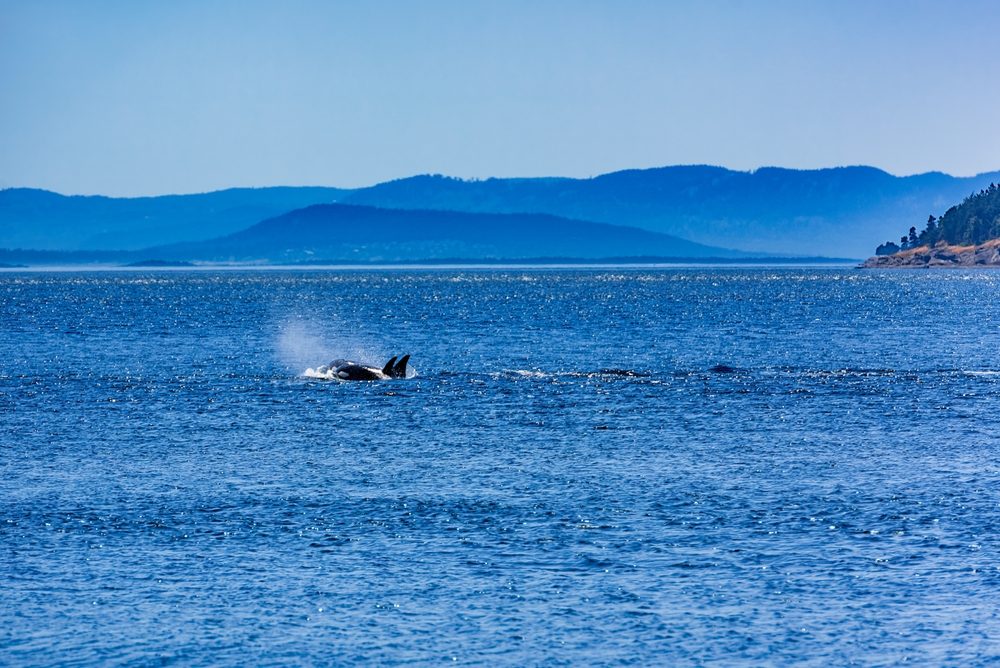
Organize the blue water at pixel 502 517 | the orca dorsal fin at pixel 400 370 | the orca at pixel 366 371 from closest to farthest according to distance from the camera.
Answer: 1. the blue water at pixel 502 517
2. the orca at pixel 366 371
3. the orca dorsal fin at pixel 400 370

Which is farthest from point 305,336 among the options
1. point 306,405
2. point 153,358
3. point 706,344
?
point 306,405

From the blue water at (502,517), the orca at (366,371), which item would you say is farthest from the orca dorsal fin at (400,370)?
the blue water at (502,517)

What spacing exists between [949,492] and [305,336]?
227 ft

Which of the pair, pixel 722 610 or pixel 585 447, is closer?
pixel 722 610

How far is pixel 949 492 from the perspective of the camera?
1184 inches

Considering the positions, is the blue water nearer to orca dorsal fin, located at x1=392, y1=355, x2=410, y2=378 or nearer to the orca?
orca dorsal fin, located at x1=392, y1=355, x2=410, y2=378

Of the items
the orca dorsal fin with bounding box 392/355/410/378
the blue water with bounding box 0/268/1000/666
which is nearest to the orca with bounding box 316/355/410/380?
the orca dorsal fin with bounding box 392/355/410/378

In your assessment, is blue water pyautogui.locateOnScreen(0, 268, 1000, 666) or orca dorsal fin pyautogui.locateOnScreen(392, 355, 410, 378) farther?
orca dorsal fin pyautogui.locateOnScreen(392, 355, 410, 378)

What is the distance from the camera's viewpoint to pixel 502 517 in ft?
90.6

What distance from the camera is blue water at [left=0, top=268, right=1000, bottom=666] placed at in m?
19.8

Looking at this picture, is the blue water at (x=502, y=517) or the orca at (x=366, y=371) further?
the orca at (x=366, y=371)

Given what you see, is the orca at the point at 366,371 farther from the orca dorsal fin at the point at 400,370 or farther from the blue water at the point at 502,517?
the blue water at the point at 502,517

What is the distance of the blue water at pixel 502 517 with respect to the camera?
19.8 metres

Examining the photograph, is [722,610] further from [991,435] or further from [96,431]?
[96,431]
